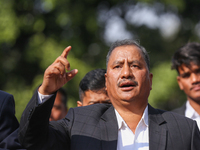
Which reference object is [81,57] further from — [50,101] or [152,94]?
[50,101]

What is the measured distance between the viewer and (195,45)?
15.4 ft

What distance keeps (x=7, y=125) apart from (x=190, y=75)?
2671 mm

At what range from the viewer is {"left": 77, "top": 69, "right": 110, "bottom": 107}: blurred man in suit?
3771 mm

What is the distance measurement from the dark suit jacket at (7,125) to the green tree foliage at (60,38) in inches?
199

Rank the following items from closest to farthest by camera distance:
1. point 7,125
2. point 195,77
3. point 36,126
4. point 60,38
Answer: point 36,126
point 7,125
point 195,77
point 60,38

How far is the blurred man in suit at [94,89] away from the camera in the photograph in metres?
3.77

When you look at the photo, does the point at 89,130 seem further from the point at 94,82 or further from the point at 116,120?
the point at 94,82

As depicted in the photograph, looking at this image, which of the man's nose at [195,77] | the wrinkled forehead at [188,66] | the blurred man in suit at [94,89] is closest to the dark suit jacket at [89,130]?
the blurred man in suit at [94,89]

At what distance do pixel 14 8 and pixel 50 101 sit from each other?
648 cm

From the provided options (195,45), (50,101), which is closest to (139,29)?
(195,45)

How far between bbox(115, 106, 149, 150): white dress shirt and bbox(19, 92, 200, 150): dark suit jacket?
0.17ft

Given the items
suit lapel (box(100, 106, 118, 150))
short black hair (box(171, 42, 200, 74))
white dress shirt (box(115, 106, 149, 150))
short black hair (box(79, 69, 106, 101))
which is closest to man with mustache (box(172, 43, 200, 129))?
short black hair (box(171, 42, 200, 74))

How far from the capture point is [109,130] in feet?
8.71

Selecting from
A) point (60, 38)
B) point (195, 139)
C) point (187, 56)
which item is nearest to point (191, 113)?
point (187, 56)
